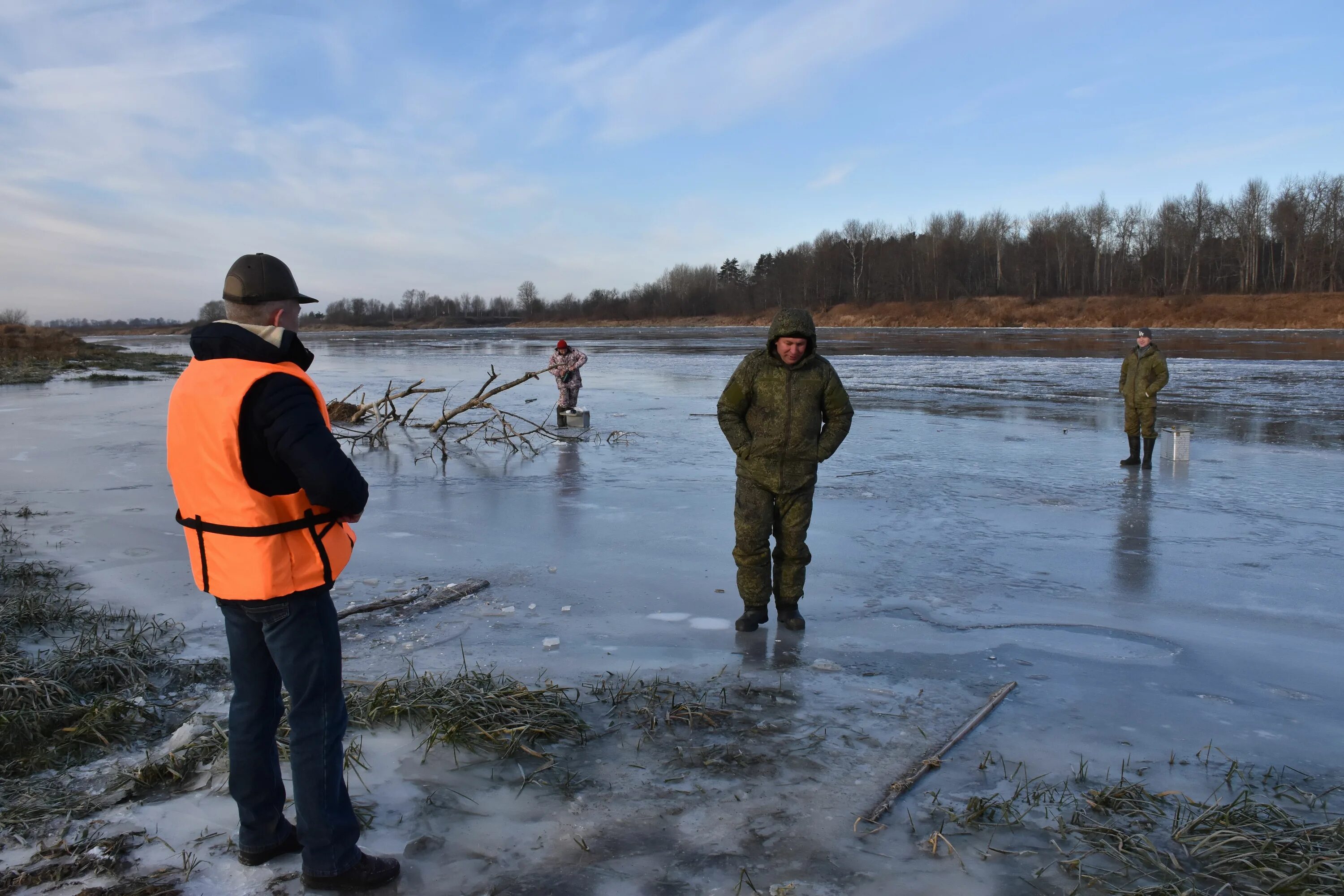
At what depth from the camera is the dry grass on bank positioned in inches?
2569

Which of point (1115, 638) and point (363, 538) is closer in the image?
point (1115, 638)

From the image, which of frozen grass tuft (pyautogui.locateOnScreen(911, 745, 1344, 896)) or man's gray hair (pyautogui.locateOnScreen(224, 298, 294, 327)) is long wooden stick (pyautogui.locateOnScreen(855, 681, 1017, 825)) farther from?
man's gray hair (pyautogui.locateOnScreen(224, 298, 294, 327))

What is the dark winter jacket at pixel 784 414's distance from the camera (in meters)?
5.12

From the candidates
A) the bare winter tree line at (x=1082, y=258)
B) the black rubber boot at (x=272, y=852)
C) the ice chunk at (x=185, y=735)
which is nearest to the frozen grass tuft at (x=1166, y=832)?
the black rubber boot at (x=272, y=852)

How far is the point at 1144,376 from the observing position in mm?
10570

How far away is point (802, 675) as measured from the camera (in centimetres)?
455

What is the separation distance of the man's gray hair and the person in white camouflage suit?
12.2m

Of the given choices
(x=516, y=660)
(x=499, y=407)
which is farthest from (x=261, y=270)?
(x=499, y=407)

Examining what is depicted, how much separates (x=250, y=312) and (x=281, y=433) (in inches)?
15.9

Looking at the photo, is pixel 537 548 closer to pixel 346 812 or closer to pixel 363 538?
pixel 363 538

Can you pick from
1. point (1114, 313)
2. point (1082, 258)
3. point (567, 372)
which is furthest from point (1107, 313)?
point (567, 372)

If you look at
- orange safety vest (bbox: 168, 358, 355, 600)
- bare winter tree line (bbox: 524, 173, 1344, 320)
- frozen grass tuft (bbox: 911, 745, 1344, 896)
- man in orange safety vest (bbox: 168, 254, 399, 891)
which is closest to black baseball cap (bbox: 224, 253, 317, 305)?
man in orange safety vest (bbox: 168, 254, 399, 891)

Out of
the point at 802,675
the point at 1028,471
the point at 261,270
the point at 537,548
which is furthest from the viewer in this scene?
the point at 1028,471

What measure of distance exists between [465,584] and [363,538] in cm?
184
